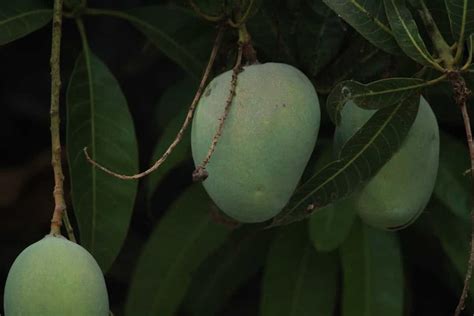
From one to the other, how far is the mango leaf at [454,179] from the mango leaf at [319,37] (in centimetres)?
26

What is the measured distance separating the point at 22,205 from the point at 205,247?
0.46m

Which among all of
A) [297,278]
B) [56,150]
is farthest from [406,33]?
[297,278]

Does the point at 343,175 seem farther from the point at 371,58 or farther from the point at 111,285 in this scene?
the point at 111,285

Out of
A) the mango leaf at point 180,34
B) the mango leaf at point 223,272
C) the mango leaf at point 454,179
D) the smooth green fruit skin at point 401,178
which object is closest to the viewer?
the smooth green fruit skin at point 401,178

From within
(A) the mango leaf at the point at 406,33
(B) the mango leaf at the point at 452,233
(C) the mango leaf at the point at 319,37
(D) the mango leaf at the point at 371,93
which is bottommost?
(B) the mango leaf at the point at 452,233

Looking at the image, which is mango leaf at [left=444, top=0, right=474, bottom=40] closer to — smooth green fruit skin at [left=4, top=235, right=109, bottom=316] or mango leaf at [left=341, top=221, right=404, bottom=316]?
smooth green fruit skin at [left=4, top=235, right=109, bottom=316]

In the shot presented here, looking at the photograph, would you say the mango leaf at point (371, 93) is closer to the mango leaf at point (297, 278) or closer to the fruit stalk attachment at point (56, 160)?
the fruit stalk attachment at point (56, 160)

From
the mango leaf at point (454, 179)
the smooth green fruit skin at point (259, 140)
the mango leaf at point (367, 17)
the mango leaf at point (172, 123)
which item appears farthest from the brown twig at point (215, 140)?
the mango leaf at point (454, 179)

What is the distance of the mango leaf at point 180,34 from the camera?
4.04 ft

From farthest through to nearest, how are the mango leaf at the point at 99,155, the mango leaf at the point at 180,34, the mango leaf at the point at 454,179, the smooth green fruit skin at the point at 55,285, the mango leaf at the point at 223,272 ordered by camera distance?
the mango leaf at the point at 223,272 → the mango leaf at the point at 454,179 → the mango leaf at the point at 180,34 → the mango leaf at the point at 99,155 → the smooth green fruit skin at the point at 55,285

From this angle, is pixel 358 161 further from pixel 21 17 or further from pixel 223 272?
pixel 223 272

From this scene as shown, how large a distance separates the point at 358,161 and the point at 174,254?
478mm

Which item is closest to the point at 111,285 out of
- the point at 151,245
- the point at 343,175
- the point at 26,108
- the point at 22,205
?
the point at 22,205

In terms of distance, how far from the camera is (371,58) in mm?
1158
